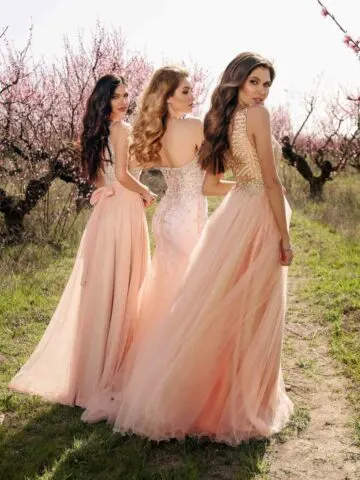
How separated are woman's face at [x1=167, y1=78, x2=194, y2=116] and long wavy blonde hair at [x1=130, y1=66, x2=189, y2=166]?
0.9 inches

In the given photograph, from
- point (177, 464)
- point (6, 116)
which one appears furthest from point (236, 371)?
point (6, 116)

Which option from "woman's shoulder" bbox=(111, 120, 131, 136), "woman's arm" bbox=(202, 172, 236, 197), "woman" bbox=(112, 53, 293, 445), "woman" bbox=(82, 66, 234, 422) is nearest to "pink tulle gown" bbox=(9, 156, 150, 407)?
"woman" bbox=(82, 66, 234, 422)

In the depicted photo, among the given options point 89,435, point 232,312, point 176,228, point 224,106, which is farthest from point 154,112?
point 89,435

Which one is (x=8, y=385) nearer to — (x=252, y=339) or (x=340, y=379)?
(x=252, y=339)

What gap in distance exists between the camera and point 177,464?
283cm

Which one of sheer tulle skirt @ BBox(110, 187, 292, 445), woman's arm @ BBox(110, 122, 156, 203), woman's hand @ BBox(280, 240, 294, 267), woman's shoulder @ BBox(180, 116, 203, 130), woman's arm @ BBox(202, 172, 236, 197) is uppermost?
woman's shoulder @ BBox(180, 116, 203, 130)

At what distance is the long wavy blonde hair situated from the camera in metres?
3.52

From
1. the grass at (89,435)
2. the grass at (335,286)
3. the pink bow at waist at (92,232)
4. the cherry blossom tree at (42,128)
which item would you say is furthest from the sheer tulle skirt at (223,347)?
the cherry blossom tree at (42,128)

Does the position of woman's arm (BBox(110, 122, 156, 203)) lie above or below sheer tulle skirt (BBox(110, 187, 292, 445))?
above

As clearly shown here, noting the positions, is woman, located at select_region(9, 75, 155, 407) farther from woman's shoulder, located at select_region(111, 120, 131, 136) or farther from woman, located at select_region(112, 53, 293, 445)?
woman, located at select_region(112, 53, 293, 445)

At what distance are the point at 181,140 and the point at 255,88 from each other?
0.69 meters

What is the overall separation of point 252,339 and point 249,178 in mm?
883

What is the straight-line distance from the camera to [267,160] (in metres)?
2.97

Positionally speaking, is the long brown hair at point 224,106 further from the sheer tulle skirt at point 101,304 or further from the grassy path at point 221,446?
the grassy path at point 221,446
